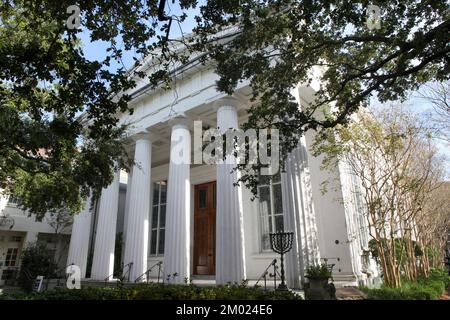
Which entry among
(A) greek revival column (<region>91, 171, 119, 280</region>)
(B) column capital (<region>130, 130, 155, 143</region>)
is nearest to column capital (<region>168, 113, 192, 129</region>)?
(B) column capital (<region>130, 130, 155, 143</region>)

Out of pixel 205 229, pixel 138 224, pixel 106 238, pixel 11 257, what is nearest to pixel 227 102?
pixel 138 224

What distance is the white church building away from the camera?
9.48 metres

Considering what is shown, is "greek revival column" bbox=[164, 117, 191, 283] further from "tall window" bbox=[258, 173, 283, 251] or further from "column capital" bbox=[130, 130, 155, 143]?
"tall window" bbox=[258, 173, 283, 251]

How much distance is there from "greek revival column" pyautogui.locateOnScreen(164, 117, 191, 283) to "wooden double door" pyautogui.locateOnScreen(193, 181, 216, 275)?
4.74 meters

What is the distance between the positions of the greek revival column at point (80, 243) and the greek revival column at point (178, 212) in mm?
6292

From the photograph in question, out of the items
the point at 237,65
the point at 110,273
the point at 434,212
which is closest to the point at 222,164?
the point at 237,65

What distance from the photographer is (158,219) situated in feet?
61.1

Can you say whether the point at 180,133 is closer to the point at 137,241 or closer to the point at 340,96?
the point at 137,241

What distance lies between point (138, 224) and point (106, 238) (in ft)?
8.13

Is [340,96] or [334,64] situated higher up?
[334,64]

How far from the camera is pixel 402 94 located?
727cm

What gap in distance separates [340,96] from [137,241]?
9065 mm

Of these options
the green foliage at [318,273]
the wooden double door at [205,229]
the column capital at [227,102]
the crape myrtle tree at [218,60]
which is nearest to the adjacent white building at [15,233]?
the wooden double door at [205,229]

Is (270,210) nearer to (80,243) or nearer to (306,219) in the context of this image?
(306,219)
